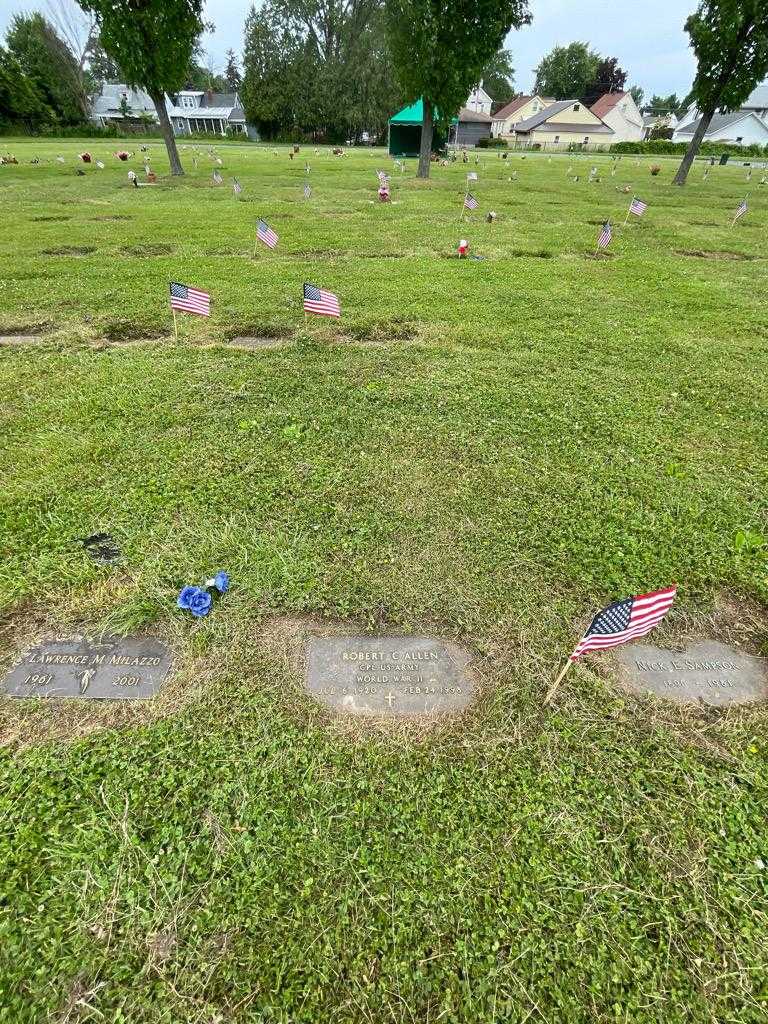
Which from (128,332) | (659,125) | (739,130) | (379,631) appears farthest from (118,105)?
(379,631)

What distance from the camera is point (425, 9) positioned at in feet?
55.4

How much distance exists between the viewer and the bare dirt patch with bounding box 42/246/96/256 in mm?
9930

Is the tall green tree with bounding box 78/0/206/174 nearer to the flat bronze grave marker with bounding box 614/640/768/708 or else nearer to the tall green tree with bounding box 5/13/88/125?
the flat bronze grave marker with bounding box 614/640/768/708

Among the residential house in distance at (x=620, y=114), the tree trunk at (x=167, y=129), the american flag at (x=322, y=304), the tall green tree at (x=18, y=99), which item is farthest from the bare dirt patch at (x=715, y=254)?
the residential house in distance at (x=620, y=114)

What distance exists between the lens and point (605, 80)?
7481cm

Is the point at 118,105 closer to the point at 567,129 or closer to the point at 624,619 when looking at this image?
the point at 567,129

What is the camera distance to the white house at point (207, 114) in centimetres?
6362

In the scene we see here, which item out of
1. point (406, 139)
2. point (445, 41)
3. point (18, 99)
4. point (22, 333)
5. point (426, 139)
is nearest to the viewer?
point (22, 333)

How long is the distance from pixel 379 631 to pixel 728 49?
25.6 meters

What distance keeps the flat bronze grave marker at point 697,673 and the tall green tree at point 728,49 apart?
24.1m

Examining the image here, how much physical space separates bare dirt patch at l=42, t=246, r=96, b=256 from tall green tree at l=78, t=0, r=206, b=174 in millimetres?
12484

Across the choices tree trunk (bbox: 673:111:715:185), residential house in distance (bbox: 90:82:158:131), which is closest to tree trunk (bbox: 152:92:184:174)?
tree trunk (bbox: 673:111:715:185)

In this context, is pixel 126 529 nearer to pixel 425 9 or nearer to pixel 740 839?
pixel 740 839

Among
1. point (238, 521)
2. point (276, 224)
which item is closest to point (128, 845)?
point (238, 521)
